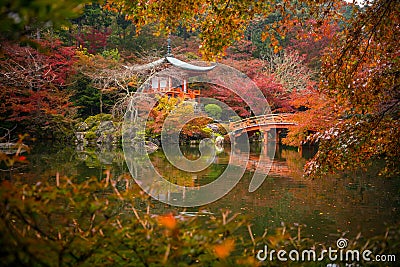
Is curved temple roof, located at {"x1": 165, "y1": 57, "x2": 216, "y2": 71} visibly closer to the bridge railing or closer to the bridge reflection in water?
the bridge railing

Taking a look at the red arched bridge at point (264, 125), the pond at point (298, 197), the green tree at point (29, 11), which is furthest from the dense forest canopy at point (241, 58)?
the red arched bridge at point (264, 125)

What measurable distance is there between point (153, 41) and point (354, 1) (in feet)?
65.9

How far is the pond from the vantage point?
464 centimetres

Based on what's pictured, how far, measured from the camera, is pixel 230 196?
21.4ft

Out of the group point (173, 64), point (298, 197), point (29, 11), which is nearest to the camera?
point (29, 11)

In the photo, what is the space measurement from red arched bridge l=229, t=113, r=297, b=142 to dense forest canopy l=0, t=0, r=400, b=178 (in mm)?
1534

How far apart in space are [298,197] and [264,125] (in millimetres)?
11584

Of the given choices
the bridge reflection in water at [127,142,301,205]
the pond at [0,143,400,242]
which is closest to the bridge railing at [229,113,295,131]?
the bridge reflection in water at [127,142,301,205]

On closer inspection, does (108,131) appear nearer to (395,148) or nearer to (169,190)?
(169,190)

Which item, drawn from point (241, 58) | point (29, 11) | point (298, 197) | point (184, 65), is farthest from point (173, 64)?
point (29, 11)

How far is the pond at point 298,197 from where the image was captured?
464 centimetres

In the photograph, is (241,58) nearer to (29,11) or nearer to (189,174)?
(189,174)

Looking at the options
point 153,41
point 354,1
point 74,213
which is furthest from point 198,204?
point 153,41

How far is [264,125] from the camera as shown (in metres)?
17.8
